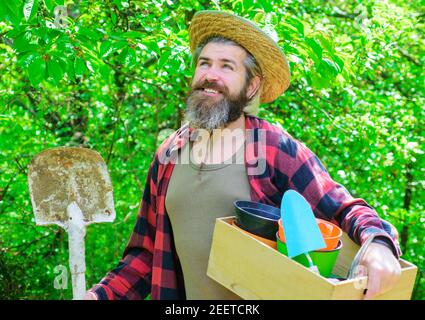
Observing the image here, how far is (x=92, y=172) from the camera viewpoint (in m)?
2.30

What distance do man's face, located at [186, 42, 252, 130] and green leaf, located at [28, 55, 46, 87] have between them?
Answer: 656 mm

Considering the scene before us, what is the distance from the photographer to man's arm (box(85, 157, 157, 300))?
2234 mm

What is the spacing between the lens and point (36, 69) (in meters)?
2.26

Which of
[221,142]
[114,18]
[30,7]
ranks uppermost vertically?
[114,18]

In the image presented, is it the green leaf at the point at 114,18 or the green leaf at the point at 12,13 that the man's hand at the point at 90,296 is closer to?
the green leaf at the point at 12,13

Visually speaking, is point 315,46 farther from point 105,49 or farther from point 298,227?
point 298,227

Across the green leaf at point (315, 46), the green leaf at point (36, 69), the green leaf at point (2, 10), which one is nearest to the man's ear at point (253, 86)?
the green leaf at point (315, 46)

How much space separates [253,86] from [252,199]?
21.7 inches

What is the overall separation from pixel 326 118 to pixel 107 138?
1711 mm

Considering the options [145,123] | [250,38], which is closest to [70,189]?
[250,38]

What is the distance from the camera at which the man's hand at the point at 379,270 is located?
147 centimetres

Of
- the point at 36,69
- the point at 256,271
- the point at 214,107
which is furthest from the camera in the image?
the point at 36,69

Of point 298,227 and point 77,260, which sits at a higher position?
point 298,227
